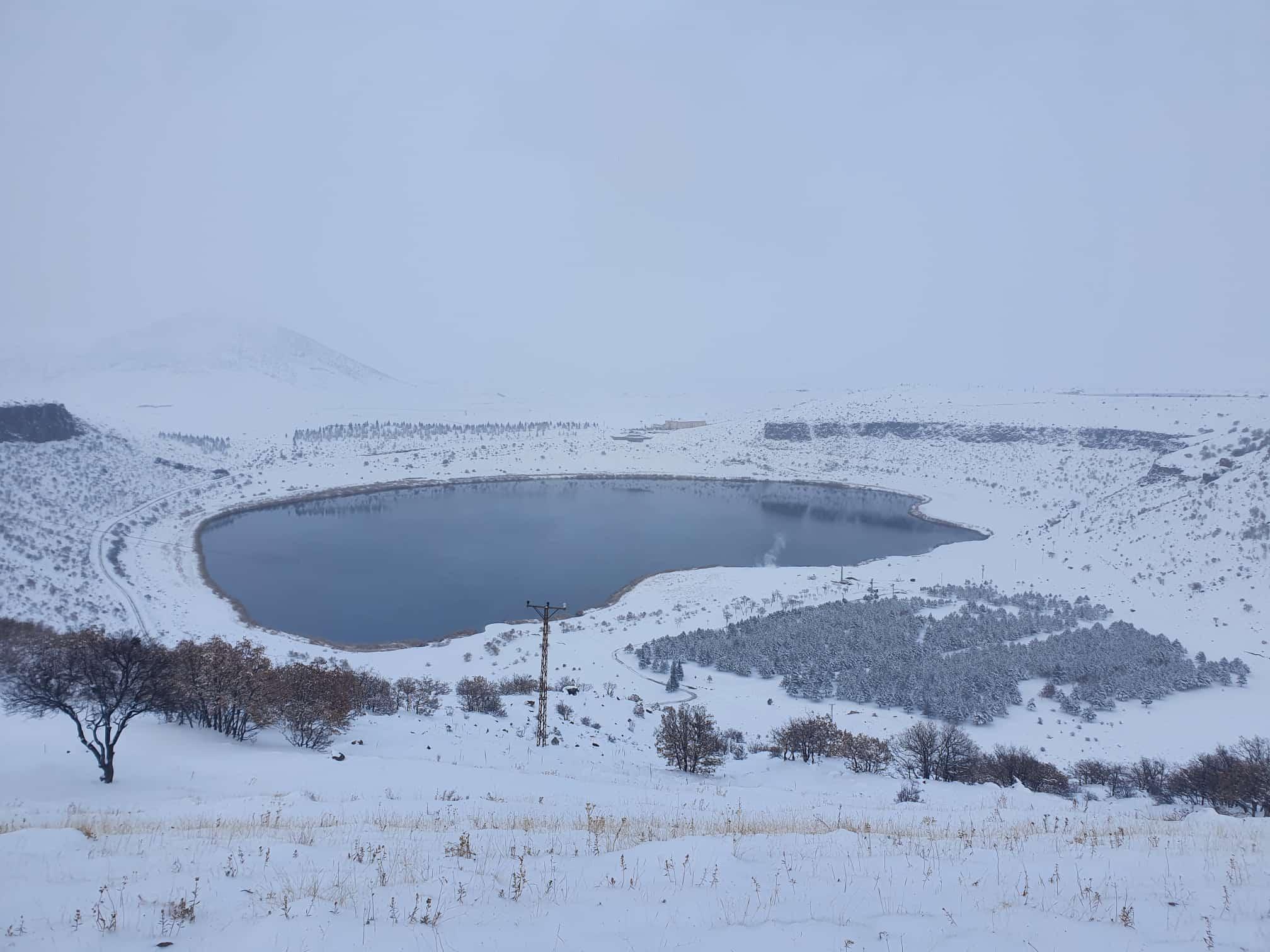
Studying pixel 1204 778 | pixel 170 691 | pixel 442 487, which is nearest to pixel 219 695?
pixel 170 691

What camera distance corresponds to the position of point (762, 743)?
2247 cm

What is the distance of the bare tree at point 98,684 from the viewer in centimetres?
1333

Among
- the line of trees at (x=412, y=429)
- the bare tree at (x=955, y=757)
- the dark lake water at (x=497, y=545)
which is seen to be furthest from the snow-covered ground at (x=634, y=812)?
the line of trees at (x=412, y=429)

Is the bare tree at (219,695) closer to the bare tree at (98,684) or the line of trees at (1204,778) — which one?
the bare tree at (98,684)

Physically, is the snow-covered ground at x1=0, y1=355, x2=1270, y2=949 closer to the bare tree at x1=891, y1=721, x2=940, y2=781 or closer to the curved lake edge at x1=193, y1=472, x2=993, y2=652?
the curved lake edge at x1=193, y1=472, x2=993, y2=652

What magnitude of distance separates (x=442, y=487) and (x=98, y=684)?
263ft

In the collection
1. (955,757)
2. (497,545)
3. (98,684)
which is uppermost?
(497,545)

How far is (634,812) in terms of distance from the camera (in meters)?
10.8

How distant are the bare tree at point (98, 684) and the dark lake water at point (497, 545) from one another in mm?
23727

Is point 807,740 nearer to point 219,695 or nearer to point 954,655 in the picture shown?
point 954,655

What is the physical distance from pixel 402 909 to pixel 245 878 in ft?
5.82

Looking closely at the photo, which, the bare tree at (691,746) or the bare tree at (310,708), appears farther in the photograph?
the bare tree at (691,746)

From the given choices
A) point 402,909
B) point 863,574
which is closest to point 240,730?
point 402,909

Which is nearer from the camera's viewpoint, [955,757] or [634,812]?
[634,812]
